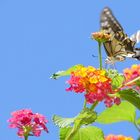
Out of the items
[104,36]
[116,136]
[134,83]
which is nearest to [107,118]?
[116,136]

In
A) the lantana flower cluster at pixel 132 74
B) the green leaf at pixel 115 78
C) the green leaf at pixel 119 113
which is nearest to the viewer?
the green leaf at pixel 115 78

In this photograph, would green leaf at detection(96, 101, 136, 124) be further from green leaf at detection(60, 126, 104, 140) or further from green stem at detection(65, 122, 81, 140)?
green stem at detection(65, 122, 81, 140)

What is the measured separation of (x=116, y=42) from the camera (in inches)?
124

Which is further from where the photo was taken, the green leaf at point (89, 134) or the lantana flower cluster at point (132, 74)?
the lantana flower cluster at point (132, 74)

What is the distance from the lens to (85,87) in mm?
2531

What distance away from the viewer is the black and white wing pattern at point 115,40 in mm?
3102

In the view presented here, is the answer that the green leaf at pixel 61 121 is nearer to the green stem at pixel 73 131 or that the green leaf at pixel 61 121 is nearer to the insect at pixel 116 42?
the green stem at pixel 73 131

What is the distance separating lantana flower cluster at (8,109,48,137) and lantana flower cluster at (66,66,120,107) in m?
0.21

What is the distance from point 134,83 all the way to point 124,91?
25cm

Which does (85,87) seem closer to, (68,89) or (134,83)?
(68,89)

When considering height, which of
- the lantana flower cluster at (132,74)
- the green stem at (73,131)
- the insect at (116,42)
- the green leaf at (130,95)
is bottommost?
the green stem at (73,131)

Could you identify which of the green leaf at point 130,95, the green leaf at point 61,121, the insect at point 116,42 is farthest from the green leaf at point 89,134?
the insect at point 116,42

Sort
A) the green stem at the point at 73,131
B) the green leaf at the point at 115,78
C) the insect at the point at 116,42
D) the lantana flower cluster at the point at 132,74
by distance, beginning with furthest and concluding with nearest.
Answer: the insect at the point at 116,42 < the lantana flower cluster at the point at 132,74 < the green leaf at the point at 115,78 < the green stem at the point at 73,131

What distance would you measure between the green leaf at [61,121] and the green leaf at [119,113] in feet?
1.38
